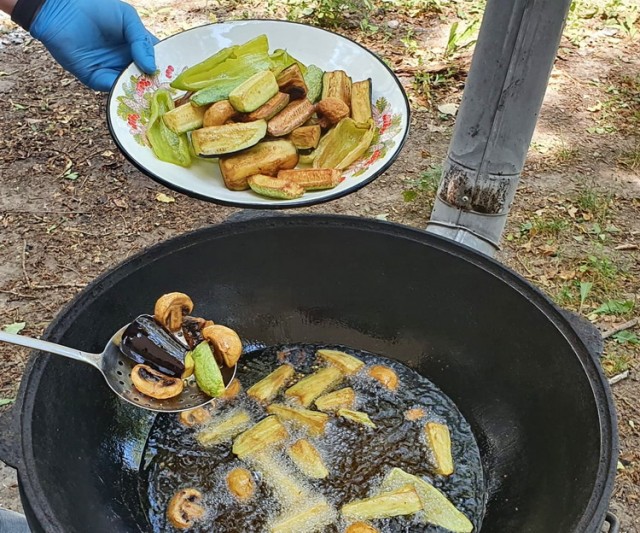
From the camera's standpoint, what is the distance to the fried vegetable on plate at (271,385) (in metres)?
2.09

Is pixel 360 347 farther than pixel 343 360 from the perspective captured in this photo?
Yes

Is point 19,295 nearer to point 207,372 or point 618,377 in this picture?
point 207,372

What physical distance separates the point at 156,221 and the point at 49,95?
1564 mm

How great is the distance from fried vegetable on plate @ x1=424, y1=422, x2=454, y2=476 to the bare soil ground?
90cm

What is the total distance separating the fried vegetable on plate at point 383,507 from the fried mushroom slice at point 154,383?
58cm

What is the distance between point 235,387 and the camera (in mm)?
2129

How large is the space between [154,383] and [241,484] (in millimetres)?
376

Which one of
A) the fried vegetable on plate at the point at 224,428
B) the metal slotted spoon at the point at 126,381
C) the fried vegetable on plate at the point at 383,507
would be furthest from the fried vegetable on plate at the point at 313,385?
the fried vegetable on plate at the point at 383,507

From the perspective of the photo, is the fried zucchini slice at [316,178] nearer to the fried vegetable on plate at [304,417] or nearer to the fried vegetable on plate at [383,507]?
the fried vegetable on plate at [304,417]

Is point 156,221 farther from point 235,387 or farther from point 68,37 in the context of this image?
point 235,387

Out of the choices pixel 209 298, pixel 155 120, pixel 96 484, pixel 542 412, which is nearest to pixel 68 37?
Result: pixel 155 120

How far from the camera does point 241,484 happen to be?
71.4 inches

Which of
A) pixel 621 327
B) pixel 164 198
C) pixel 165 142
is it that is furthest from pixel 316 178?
pixel 164 198

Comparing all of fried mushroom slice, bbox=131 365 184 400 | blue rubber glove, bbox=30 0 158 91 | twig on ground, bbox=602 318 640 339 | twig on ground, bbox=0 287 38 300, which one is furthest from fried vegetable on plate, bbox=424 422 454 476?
twig on ground, bbox=0 287 38 300
